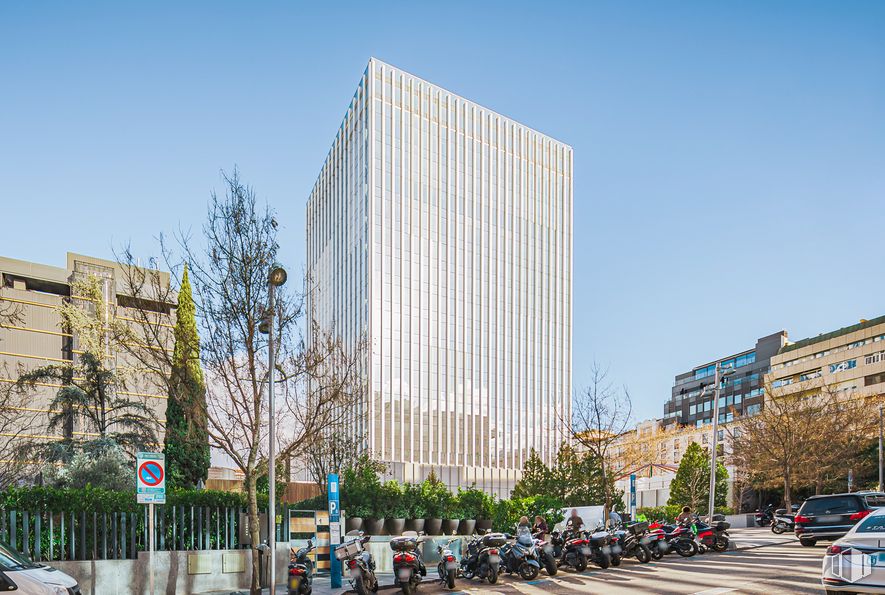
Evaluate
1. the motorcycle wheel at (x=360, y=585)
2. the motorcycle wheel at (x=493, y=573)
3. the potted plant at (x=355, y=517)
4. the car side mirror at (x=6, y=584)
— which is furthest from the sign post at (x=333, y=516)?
the car side mirror at (x=6, y=584)

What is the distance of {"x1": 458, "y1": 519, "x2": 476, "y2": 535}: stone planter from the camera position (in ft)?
83.7

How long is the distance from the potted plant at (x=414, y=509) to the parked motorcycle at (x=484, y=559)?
5.27 metres

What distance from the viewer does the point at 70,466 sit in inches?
979

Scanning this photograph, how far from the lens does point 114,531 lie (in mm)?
15820

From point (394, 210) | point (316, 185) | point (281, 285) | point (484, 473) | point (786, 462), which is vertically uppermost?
point (316, 185)

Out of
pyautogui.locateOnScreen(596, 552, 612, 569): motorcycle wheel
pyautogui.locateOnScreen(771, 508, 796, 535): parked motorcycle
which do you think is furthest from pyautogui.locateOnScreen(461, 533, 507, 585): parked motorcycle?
pyautogui.locateOnScreen(771, 508, 796, 535): parked motorcycle

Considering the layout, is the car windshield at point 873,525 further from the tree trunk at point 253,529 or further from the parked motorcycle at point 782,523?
the parked motorcycle at point 782,523

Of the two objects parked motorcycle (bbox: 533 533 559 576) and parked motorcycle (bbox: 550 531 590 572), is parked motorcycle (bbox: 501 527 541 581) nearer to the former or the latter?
parked motorcycle (bbox: 533 533 559 576)

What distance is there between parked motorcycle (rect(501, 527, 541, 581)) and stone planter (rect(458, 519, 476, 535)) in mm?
6507

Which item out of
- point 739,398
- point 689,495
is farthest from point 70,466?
point 739,398

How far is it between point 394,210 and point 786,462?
48.4 m

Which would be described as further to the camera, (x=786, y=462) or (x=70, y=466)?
(x=786, y=462)

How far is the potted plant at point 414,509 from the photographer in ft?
80.3

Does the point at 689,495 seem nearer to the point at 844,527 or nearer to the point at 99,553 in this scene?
the point at 844,527
